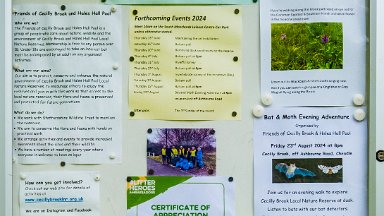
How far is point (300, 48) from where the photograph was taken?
1351 millimetres

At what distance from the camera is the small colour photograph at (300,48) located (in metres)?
1.35

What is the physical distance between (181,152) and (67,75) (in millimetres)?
407

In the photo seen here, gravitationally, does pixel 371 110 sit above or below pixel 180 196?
above

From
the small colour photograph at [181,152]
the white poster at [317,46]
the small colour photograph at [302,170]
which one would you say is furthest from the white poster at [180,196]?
the white poster at [317,46]

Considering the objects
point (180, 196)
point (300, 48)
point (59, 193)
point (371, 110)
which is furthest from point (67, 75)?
point (371, 110)

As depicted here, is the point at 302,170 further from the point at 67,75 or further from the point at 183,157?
the point at 67,75

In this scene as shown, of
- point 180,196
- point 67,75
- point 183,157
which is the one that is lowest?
point 180,196

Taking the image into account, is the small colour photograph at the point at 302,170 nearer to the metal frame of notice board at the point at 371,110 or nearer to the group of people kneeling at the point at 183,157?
the metal frame of notice board at the point at 371,110

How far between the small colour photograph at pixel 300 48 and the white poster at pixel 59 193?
65 cm

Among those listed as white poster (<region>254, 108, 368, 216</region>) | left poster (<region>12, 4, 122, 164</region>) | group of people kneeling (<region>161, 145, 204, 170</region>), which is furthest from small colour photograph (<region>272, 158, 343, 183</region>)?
left poster (<region>12, 4, 122, 164</region>)

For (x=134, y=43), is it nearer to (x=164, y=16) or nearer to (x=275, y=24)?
(x=164, y=16)

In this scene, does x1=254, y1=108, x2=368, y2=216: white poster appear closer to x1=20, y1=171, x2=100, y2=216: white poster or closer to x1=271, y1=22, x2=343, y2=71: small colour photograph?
x1=271, y1=22, x2=343, y2=71: small colour photograph

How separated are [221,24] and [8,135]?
0.70m

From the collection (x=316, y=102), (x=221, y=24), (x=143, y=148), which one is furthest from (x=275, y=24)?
(x=143, y=148)
